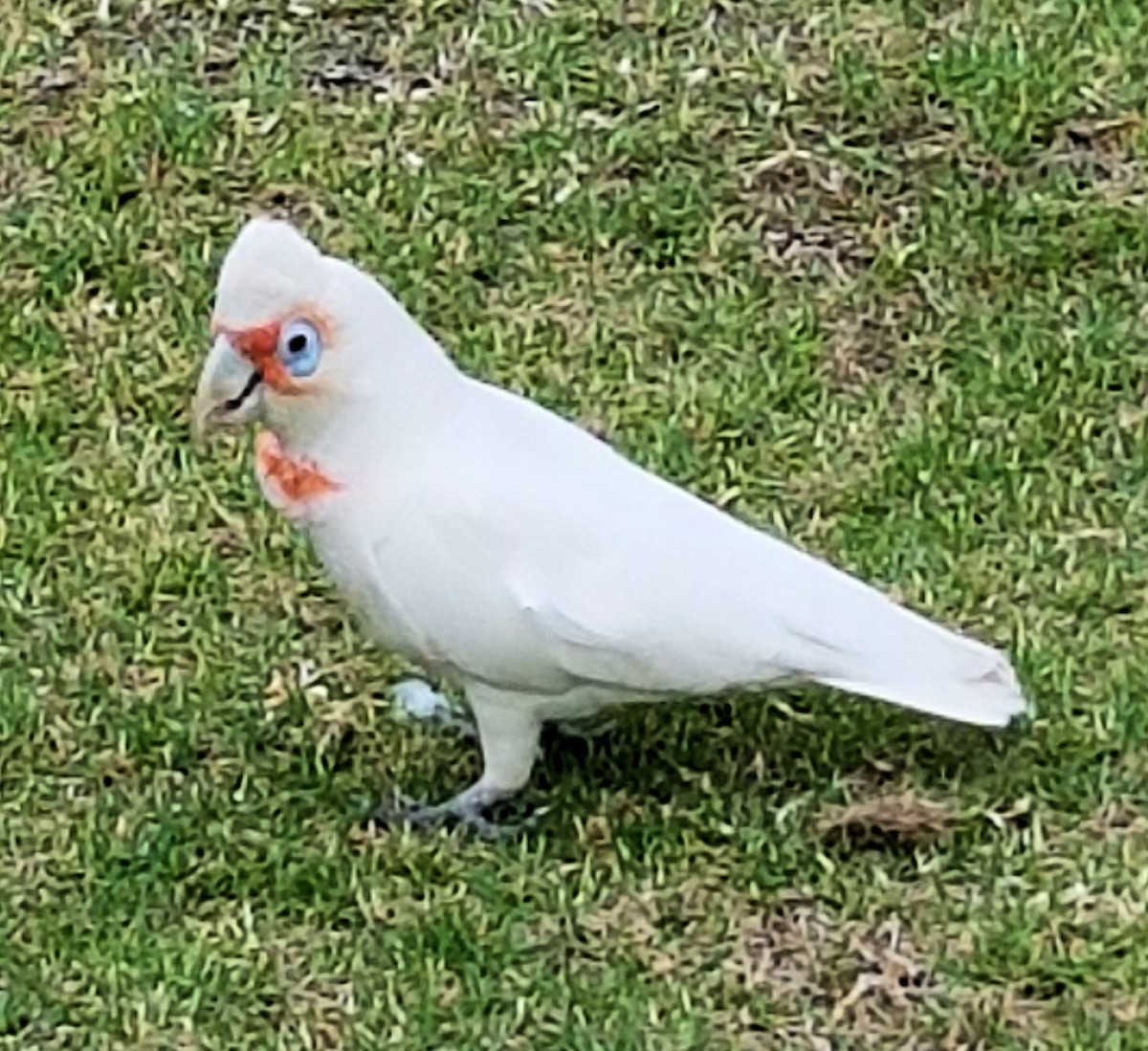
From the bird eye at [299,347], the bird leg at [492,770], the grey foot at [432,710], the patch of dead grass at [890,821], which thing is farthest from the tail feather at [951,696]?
the bird eye at [299,347]

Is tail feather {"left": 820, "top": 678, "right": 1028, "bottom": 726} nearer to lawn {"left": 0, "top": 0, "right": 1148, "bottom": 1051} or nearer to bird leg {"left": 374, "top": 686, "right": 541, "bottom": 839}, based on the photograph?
lawn {"left": 0, "top": 0, "right": 1148, "bottom": 1051}

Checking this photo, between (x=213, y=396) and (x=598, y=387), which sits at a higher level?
(x=213, y=396)

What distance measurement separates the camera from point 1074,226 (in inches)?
186

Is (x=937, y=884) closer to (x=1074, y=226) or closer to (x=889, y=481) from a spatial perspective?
(x=889, y=481)

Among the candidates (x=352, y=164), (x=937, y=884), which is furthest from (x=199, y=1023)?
(x=352, y=164)

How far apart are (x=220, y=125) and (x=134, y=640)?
4.37 ft

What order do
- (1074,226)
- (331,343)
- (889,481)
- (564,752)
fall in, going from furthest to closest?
(1074,226) < (889,481) < (564,752) < (331,343)

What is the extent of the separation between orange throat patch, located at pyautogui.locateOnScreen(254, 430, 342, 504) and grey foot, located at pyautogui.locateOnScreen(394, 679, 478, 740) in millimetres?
A: 450

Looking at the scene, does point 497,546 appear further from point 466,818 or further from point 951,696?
point 951,696

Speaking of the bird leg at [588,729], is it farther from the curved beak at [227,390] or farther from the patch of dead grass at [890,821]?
the curved beak at [227,390]

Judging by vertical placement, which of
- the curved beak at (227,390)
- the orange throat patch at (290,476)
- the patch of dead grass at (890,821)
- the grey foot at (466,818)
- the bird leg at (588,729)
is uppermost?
the curved beak at (227,390)

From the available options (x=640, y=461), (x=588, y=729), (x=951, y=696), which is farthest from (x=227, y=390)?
(x=640, y=461)

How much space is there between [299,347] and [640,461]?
1.02 metres

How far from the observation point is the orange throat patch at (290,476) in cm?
344
